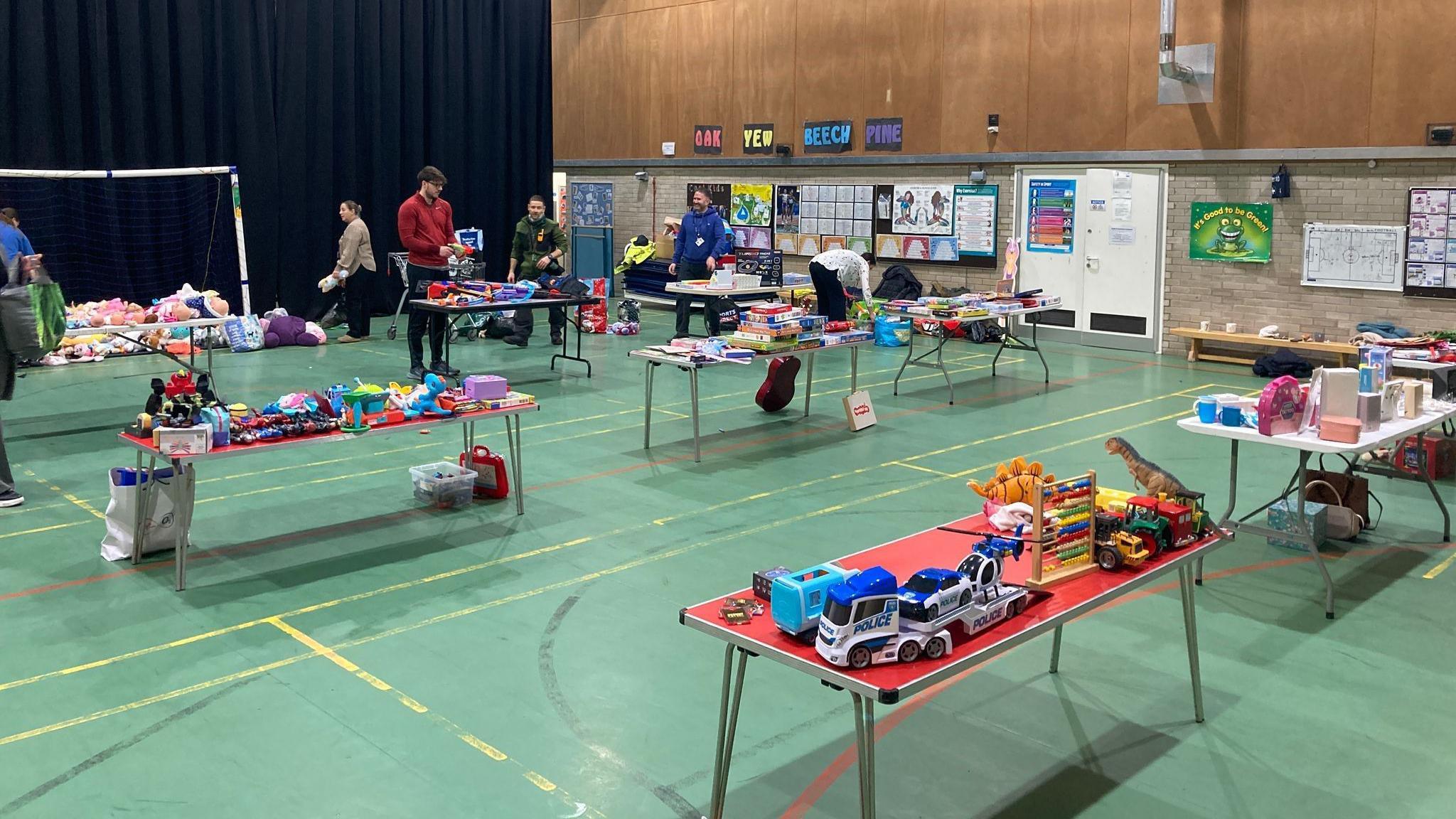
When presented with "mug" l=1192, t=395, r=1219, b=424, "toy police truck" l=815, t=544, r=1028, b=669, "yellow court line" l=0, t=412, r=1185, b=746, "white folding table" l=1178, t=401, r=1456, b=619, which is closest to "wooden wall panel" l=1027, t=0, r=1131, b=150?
"yellow court line" l=0, t=412, r=1185, b=746

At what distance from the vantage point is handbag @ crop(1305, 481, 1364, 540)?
23.0 ft

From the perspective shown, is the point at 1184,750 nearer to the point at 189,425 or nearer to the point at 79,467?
the point at 189,425

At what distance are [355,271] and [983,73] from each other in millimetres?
8118

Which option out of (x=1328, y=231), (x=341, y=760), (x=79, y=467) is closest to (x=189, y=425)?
(x=341, y=760)

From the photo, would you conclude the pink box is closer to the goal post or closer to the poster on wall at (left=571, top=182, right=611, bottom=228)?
the goal post

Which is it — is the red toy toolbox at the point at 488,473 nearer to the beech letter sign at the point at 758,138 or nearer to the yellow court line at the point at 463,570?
the yellow court line at the point at 463,570

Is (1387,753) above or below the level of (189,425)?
below

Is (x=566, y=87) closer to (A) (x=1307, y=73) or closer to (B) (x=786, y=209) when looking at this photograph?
(B) (x=786, y=209)

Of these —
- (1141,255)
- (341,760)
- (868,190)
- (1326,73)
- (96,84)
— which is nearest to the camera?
(341,760)

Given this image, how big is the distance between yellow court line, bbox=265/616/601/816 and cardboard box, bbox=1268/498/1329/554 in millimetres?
4162

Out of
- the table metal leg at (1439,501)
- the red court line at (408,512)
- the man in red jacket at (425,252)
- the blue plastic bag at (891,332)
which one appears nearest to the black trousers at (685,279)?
the blue plastic bag at (891,332)

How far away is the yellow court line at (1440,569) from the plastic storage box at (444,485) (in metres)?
5.33

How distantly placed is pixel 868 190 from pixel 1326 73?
6.00 meters

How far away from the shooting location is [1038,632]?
3.77 m
